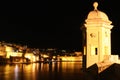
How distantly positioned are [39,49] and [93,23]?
13323 centimetres

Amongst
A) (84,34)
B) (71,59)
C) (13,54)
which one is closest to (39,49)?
(71,59)

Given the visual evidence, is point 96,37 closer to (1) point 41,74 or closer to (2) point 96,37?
(2) point 96,37

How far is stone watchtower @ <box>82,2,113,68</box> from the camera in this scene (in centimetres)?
1536

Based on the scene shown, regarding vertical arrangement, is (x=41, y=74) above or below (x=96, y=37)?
below

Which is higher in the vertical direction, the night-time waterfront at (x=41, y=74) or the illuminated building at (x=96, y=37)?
the illuminated building at (x=96, y=37)

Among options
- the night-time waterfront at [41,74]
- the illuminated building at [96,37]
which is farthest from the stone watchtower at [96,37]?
the night-time waterfront at [41,74]

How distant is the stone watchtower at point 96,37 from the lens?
605 inches

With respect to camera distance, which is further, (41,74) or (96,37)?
(41,74)

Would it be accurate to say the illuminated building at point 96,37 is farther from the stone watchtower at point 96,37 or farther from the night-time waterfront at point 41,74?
the night-time waterfront at point 41,74

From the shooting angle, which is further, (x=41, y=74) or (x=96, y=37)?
(x=41, y=74)

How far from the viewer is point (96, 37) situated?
1559 centimetres

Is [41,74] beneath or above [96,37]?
beneath

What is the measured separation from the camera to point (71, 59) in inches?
5851

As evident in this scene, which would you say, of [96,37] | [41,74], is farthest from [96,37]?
[41,74]
